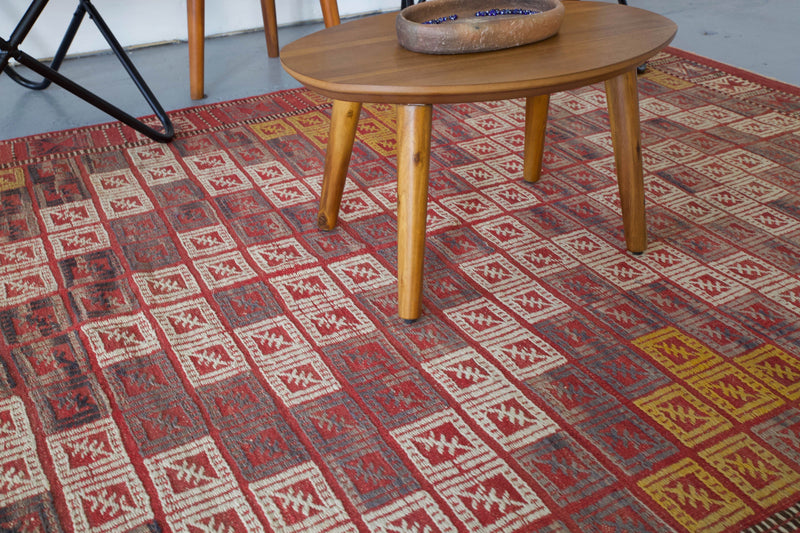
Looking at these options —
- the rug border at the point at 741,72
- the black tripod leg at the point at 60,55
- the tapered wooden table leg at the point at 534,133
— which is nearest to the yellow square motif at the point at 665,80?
the rug border at the point at 741,72

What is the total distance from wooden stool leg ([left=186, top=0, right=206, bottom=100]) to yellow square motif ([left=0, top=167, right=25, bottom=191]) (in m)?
0.76

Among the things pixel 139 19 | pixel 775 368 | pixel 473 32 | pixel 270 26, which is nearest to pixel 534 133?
pixel 473 32

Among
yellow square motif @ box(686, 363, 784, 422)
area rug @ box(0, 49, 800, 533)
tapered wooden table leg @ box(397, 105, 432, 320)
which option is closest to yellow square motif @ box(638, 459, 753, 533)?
area rug @ box(0, 49, 800, 533)

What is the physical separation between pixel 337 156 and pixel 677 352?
908 mm

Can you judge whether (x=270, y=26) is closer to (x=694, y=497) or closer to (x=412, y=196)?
(x=412, y=196)

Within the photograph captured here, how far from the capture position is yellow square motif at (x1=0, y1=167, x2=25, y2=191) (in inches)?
80.2

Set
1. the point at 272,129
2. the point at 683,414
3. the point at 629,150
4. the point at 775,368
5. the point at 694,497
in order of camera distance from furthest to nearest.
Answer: the point at 272,129 < the point at 629,150 < the point at 775,368 < the point at 683,414 < the point at 694,497

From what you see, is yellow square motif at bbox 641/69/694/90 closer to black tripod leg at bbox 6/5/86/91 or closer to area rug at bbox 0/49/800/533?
area rug at bbox 0/49/800/533

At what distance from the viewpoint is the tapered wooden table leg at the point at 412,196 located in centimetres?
132

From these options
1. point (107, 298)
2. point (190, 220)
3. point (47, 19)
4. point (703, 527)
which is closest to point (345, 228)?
point (190, 220)

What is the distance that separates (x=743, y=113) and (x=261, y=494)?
7.18 ft

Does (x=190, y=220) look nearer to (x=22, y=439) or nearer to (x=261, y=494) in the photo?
(x=22, y=439)

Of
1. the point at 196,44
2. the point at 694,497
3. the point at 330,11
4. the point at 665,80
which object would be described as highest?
the point at 330,11

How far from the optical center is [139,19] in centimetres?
316
